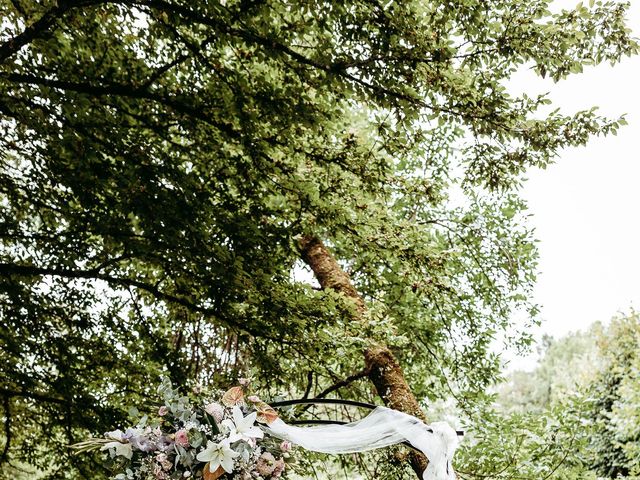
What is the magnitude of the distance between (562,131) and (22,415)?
231 inches

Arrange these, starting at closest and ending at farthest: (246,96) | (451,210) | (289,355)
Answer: (246,96), (289,355), (451,210)

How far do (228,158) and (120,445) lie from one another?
101 inches

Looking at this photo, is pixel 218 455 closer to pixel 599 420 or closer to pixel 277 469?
pixel 277 469

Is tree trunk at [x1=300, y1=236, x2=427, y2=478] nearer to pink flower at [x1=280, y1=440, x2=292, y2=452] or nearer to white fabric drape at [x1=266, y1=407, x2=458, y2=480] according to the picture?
white fabric drape at [x1=266, y1=407, x2=458, y2=480]

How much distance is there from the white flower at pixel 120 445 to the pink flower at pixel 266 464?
611mm

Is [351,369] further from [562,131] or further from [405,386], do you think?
[562,131]

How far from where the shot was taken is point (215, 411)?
8.46ft

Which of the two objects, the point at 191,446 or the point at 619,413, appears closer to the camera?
the point at 191,446

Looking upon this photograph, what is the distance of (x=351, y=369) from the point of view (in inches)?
231

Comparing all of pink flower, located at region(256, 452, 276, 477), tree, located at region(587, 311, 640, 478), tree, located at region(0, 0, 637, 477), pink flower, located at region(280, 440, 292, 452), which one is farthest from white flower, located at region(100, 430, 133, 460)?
tree, located at region(587, 311, 640, 478)

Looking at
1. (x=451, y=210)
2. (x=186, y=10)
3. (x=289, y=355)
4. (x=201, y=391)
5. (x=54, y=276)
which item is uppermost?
(x=451, y=210)

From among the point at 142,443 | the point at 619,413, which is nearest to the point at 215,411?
the point at 142,443

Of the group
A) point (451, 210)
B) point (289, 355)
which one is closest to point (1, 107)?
point (289, 355)

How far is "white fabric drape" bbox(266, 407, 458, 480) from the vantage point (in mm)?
2969
